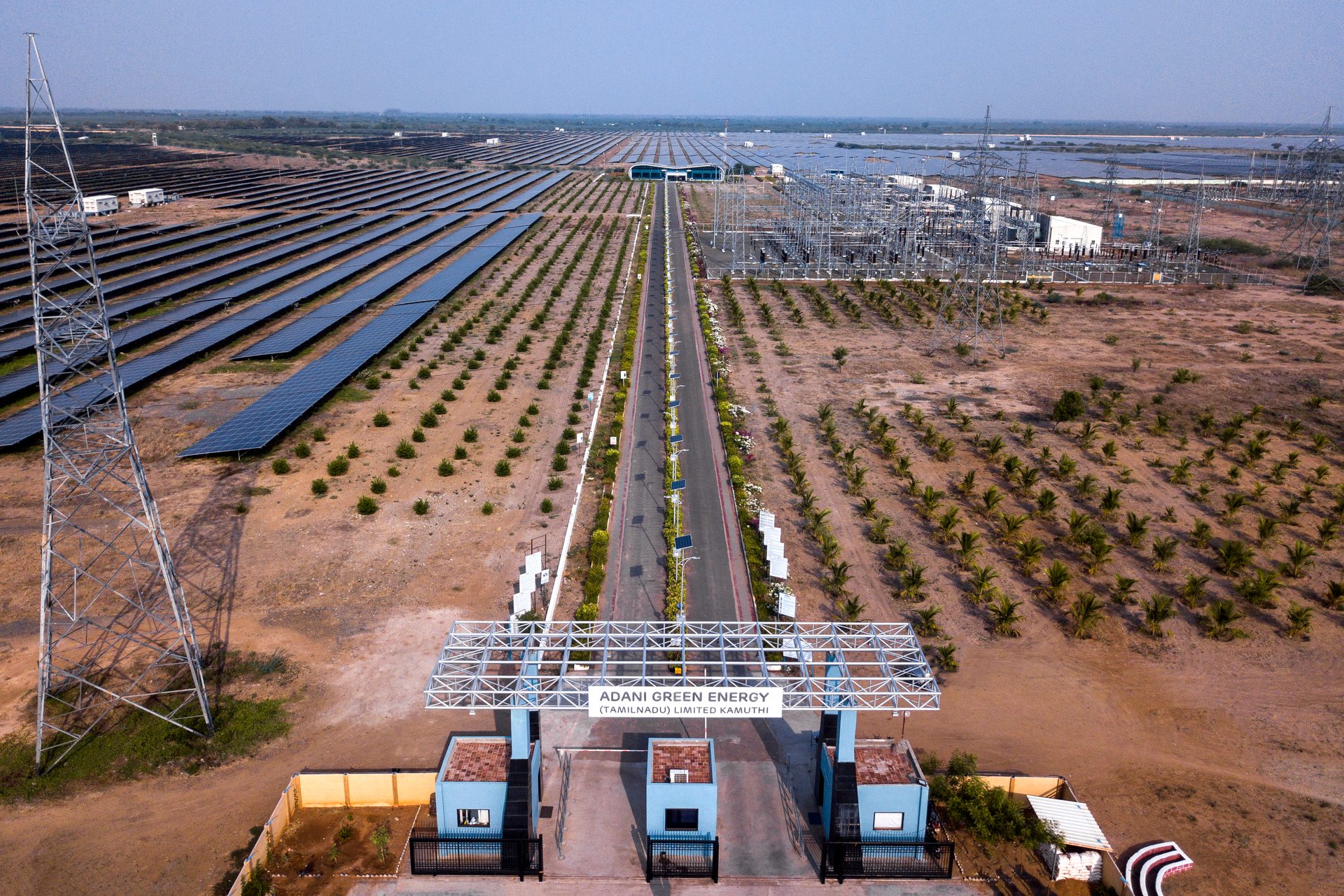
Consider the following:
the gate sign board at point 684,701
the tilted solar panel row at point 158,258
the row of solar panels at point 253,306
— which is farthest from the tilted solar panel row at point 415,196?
the gate sign board at point 684,701

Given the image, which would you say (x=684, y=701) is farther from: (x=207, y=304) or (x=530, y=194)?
(x=530, y=194)

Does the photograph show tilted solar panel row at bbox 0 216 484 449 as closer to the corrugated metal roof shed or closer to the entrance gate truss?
the entrance gate truss

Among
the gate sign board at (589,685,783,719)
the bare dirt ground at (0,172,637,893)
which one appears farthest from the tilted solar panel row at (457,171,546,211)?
the gate sign board at (589,685,783,719)

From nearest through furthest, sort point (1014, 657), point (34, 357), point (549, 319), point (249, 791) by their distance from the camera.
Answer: point (249, 791), point (1014, 657), point (34, 357), point (549, 319)

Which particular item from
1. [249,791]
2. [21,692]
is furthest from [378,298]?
[249,791]

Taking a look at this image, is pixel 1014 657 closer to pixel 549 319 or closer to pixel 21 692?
pixel 21 692

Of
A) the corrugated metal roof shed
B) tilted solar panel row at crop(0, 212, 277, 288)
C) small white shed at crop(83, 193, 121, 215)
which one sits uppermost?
small white shed at crop(83, 193, 121, 215)
